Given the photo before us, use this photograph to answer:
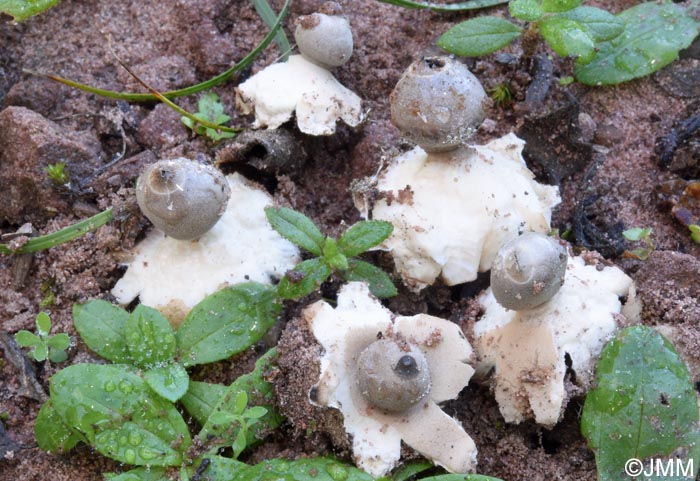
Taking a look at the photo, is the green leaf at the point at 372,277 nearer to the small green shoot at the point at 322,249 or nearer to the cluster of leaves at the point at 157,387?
the small green shoot at the point at 322,249

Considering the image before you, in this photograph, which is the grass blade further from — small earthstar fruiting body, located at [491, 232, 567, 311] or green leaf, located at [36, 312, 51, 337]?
small earthstar fruiting body, located at [491, 232, 567, 311]

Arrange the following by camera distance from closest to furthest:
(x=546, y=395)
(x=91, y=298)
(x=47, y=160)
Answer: (x=546, y=395), (x=91, y=298), (x=47, y=160)

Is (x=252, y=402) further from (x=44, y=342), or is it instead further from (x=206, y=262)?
(x=44, y=342)

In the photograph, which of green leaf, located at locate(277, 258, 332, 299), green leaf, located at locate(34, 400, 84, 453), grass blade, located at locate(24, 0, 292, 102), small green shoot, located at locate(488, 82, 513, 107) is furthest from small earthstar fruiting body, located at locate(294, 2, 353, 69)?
green leaf, located at locate(34, 400, 84, 453)

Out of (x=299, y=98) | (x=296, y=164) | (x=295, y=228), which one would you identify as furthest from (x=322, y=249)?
(x=299, y=98)

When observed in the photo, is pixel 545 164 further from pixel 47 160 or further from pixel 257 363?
pixel 47 160

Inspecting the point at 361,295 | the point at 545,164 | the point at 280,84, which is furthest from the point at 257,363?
the point at 545,164
